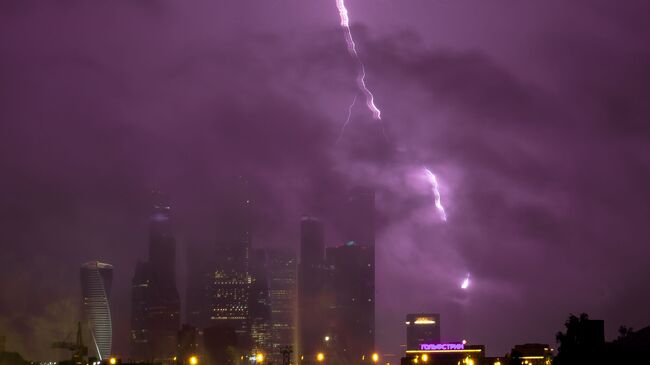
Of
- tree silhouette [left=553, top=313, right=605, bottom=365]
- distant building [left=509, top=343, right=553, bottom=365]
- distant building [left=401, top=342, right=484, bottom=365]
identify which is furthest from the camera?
distant building [left=401, top=342, right=484, bottom=365]

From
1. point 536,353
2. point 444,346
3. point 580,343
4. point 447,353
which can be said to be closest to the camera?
point 580,343

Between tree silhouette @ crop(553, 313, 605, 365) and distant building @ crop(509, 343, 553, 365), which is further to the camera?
distant building @ crop(509, 343, 553, 365)

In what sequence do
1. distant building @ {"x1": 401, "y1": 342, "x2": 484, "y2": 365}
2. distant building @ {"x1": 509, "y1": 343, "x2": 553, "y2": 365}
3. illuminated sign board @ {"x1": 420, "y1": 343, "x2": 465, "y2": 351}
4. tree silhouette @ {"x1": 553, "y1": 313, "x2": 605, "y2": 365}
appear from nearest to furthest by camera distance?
1. tree silhouette @ {"x1": 553, "y1": 313, "x2": 605, "y2": 365}
2. distant building @ {"x1": 509, "y1": 343, "x2": 553, "y2": 365}
3. distant building @ {"x1": 401, "y1": 342, "x2": 484, "y2": 365}
4. illuminated sign board @ {"x1": 420, "y1": 343, "x2": 465, "y2": 351}

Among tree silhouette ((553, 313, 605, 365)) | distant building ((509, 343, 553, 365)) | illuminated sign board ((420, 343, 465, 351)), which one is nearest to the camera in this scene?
tree silhouette ((553, 313, 605, 365))

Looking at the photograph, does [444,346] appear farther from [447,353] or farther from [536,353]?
[536,353]

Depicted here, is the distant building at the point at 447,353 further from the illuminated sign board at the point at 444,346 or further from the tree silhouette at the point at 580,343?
the tree silhouette at the point at 580,343

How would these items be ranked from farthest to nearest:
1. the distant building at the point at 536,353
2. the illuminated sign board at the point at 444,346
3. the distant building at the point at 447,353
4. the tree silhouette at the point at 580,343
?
the illuminated sign board at the point at 444,346 < the distant building at the point at 447,353 < the distant building at the point at 536,353 < the tree silhouette at the point at 580,343

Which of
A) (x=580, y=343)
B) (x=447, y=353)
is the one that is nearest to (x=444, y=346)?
(x=447, y=353)

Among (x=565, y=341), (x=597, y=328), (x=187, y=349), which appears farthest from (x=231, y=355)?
(x=597, y=328)

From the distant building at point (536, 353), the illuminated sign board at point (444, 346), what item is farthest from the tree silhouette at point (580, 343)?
the illuminated sign board at point (444, 346)

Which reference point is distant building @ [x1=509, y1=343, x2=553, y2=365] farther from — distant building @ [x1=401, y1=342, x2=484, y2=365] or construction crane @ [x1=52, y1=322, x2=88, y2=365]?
construction crane @ [x1=52, y1=322, x2=88, y2=365]

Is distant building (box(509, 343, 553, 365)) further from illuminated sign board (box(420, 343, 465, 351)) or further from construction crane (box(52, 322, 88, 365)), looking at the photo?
construction crane (box(52, 322, 88, 365))

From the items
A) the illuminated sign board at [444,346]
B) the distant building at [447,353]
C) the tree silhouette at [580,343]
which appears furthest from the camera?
the illuminated sign board at [444,346]

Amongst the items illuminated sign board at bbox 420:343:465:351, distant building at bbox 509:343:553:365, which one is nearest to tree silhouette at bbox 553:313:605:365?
distant building at bbox 509:343:553:365
